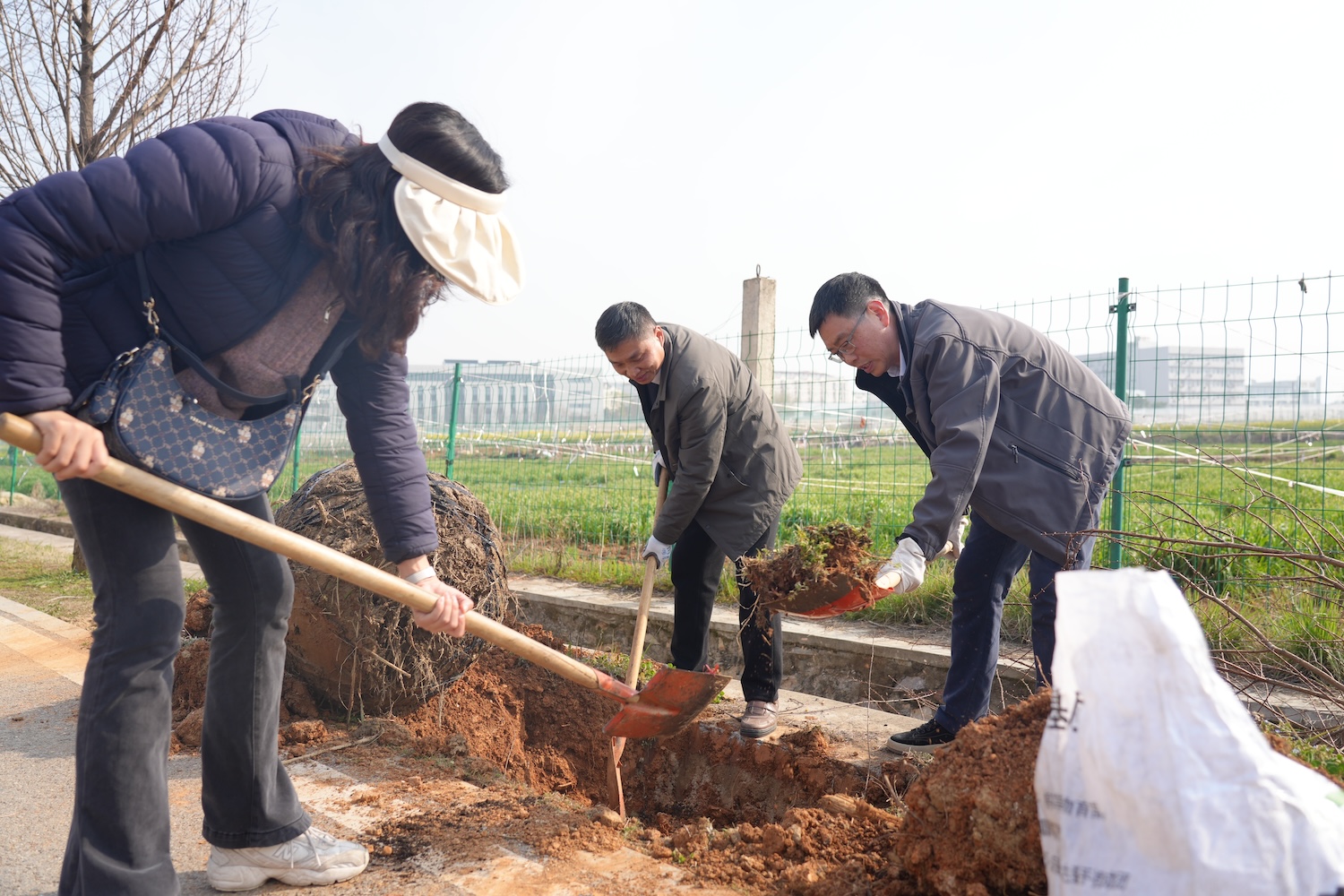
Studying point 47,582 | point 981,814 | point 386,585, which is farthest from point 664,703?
point 47,582

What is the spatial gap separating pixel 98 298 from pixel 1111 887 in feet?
7.26

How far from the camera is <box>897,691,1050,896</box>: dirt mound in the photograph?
5.96ft

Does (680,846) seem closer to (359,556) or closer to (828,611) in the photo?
(828,611)

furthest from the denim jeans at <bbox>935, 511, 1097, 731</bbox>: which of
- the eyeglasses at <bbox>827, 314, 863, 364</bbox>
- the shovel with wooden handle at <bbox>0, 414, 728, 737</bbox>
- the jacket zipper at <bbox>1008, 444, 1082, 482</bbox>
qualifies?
the shovel with wooden handle at <bbox>0, 414, 728, 737</bbox>

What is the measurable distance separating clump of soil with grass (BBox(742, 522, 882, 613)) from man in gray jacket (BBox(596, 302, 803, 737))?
0.36 meters

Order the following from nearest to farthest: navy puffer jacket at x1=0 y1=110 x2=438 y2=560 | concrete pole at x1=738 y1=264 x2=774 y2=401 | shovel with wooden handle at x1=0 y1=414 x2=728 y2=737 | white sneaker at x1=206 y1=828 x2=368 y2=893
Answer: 1. navy puffer jacket at x1=0 y1=110 x2=438 y2=560
2. shovel with wooden handle at x1=0 y1=414 x2=728 y2=737
3. white sneaker at x1=206 y1=828 x2=368 y2=893
4. concrete pole at x1=738 y1=264 x2=774 y2=401

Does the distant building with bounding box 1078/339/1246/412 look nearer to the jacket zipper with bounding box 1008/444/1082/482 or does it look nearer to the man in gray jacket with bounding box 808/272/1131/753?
the man in gray jacket with bounding box 808/272/1131/753

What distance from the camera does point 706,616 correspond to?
13.0 ft

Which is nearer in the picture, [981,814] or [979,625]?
[981,814]

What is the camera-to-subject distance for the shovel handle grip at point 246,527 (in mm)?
1724

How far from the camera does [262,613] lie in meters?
2.15

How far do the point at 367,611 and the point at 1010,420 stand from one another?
2.47 metres

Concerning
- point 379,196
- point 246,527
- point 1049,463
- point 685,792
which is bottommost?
point 685,792

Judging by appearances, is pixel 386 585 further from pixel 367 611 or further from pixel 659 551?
pixel 659 551
